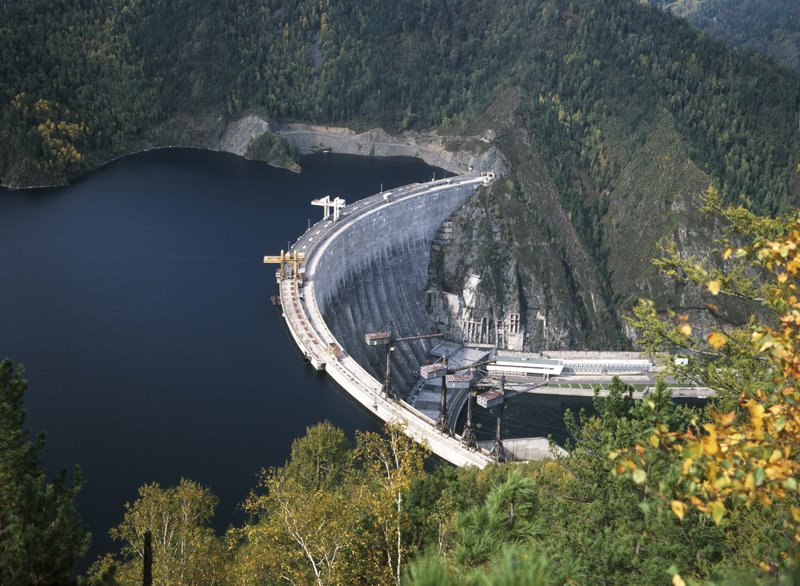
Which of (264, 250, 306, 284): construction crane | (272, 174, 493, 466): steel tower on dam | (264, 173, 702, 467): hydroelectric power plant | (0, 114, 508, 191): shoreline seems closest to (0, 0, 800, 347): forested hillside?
(0, 114, 508, 191): shoreline

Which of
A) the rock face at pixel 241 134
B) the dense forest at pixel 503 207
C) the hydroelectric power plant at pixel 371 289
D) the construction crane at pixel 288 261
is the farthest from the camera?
the rock face at pixel 241 134

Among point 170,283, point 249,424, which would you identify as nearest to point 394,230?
point 170,283

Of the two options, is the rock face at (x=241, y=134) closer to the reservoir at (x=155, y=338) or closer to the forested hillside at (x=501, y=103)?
the forested hillside at (x=501, y=103)

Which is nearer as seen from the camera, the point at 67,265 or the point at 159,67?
the point at 67,265

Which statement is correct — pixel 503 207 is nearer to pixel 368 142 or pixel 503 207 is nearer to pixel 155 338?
pixel 368 142

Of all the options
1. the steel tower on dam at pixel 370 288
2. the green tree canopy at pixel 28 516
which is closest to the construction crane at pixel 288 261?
the steel tower on dam at pixel 370 288

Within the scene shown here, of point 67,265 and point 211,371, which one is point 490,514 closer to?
point 211,371

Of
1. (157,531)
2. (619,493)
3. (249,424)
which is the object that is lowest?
(249,424)
